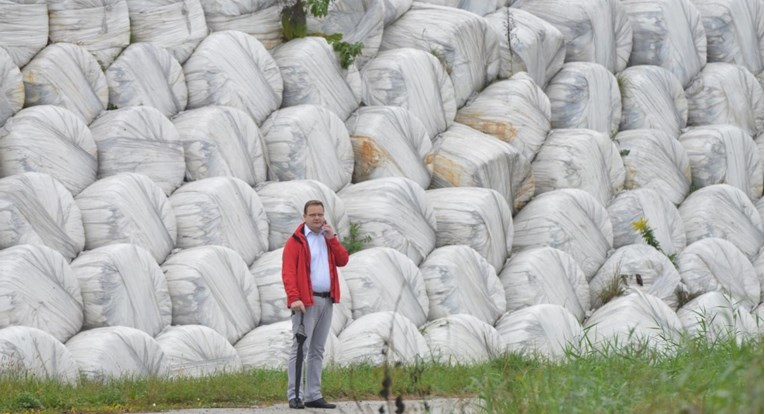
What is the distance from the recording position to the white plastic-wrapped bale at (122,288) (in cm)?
1512

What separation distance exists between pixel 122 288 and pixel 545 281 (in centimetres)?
701

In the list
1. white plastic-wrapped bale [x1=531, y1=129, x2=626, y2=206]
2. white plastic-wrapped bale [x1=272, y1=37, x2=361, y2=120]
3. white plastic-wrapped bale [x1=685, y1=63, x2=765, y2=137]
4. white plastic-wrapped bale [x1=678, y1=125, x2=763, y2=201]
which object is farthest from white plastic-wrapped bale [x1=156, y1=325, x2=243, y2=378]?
white plastic-wrapped bale [x1=685, y1=63, x2=765, y2=137]

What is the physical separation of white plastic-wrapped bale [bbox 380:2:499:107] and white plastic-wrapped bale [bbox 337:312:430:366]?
20.3 ft

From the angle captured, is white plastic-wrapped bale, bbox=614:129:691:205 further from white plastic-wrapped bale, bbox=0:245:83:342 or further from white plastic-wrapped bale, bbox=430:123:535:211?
white plastic-wrapped bale, bbox=0:245:83:342

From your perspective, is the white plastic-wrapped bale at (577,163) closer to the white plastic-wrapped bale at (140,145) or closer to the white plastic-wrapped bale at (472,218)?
the white plastic-wrapped bale at (472,218)

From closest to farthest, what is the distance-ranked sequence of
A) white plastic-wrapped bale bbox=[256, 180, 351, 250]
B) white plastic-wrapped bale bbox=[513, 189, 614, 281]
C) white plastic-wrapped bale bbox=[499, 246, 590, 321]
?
white plastic-wrapped bale bbox=[256, 180, 351, 250]
white plastic-wrapped bale bbox=[499, 246, 590, 321]
white plastic-wrapped bale bbox=[513, 189, 614, 281]

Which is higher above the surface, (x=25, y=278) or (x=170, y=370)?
(x=25, y=278)

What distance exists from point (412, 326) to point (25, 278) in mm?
4634

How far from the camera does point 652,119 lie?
1006 inches

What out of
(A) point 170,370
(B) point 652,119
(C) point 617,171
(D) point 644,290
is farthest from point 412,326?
(B) point 652,119

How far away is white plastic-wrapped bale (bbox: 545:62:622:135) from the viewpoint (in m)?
24.2

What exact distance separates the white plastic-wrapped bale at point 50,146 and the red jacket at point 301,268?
5.31m

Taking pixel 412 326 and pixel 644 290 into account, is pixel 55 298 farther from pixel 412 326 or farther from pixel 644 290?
pixel 644 290

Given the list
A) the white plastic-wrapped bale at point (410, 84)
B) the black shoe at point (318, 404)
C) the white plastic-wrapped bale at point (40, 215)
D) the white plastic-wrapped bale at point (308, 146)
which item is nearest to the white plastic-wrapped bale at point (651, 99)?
the white plastic-wrapped bale at point (410, 84)
